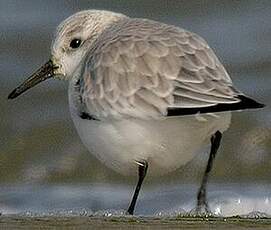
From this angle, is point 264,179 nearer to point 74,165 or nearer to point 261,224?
point 74,165

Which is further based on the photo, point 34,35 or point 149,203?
point 34,35

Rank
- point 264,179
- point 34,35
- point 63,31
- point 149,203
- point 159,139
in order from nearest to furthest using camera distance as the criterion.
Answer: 1. point 159,139
2. point 63,31
3. point 149,203
4. point 264,179
5. point 34,35

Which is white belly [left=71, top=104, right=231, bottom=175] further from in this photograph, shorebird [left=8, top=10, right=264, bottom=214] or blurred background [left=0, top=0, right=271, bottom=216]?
blurred background [left=0, top=0, right=271, bottom=216]

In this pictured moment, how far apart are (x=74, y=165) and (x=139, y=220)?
3490 millimetres

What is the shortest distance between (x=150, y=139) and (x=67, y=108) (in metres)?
3.44

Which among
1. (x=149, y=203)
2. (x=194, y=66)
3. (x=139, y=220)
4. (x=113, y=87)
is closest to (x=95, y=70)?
(x=113, y=87)

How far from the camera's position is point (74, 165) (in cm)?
777

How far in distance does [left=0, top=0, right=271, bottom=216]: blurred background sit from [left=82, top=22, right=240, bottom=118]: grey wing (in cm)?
149

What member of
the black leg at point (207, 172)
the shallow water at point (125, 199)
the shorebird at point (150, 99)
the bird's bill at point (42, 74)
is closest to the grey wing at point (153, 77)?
the shorebird at point (150, 99)

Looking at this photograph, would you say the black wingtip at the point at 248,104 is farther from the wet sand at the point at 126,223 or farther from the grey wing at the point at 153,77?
the wet sand at the point at 126,223

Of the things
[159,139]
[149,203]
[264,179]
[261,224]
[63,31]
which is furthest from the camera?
[264,179]

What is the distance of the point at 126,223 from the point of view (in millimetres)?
4242

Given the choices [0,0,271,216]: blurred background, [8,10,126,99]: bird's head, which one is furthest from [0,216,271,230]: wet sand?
[0,0,271,216]: blurred background

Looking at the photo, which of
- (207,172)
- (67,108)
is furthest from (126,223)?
(67,108)
